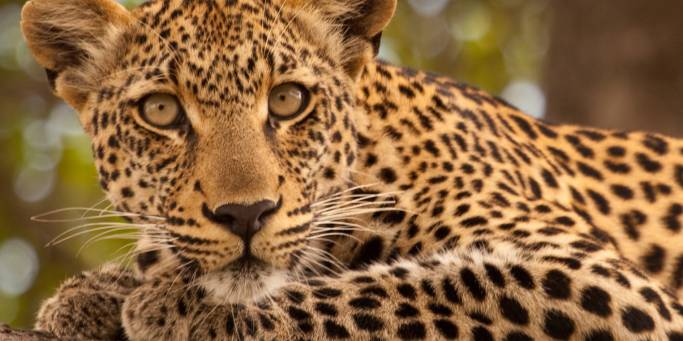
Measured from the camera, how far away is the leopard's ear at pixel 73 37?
21.5 feet

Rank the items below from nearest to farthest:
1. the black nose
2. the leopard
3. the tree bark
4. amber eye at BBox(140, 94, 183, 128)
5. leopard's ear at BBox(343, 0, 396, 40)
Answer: the black nose → the leopard → amber eye at BBox(140, 94, 183, 128) → leopard's ear at BBox(343, 0, 396, 40) → the tree bark

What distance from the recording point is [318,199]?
6.12 m

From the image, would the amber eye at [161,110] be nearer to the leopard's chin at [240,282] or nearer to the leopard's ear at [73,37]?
the leopard's ear at [73,37]

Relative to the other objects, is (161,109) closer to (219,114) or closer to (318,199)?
(219,114)

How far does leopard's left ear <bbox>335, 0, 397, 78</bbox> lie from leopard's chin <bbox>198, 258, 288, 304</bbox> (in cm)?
158

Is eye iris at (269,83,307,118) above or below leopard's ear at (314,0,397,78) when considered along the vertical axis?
below

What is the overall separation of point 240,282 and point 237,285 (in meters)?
0.02

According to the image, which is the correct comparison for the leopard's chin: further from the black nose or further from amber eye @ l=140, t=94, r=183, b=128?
amber eye @ l=140, t=94, r=183, b=128

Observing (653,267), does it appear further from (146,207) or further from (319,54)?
(146,207)

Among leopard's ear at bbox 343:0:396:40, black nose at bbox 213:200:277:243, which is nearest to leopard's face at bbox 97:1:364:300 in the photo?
black nose at bbox 213:200:277:243

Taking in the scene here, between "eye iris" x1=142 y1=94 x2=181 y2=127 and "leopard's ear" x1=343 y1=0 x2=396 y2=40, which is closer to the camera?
"eye iris" x1=142 y1=94 x2=181 y2=127

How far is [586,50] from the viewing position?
39.5ft

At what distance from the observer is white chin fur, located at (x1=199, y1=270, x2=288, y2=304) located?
5551 mm

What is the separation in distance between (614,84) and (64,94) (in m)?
6.83
